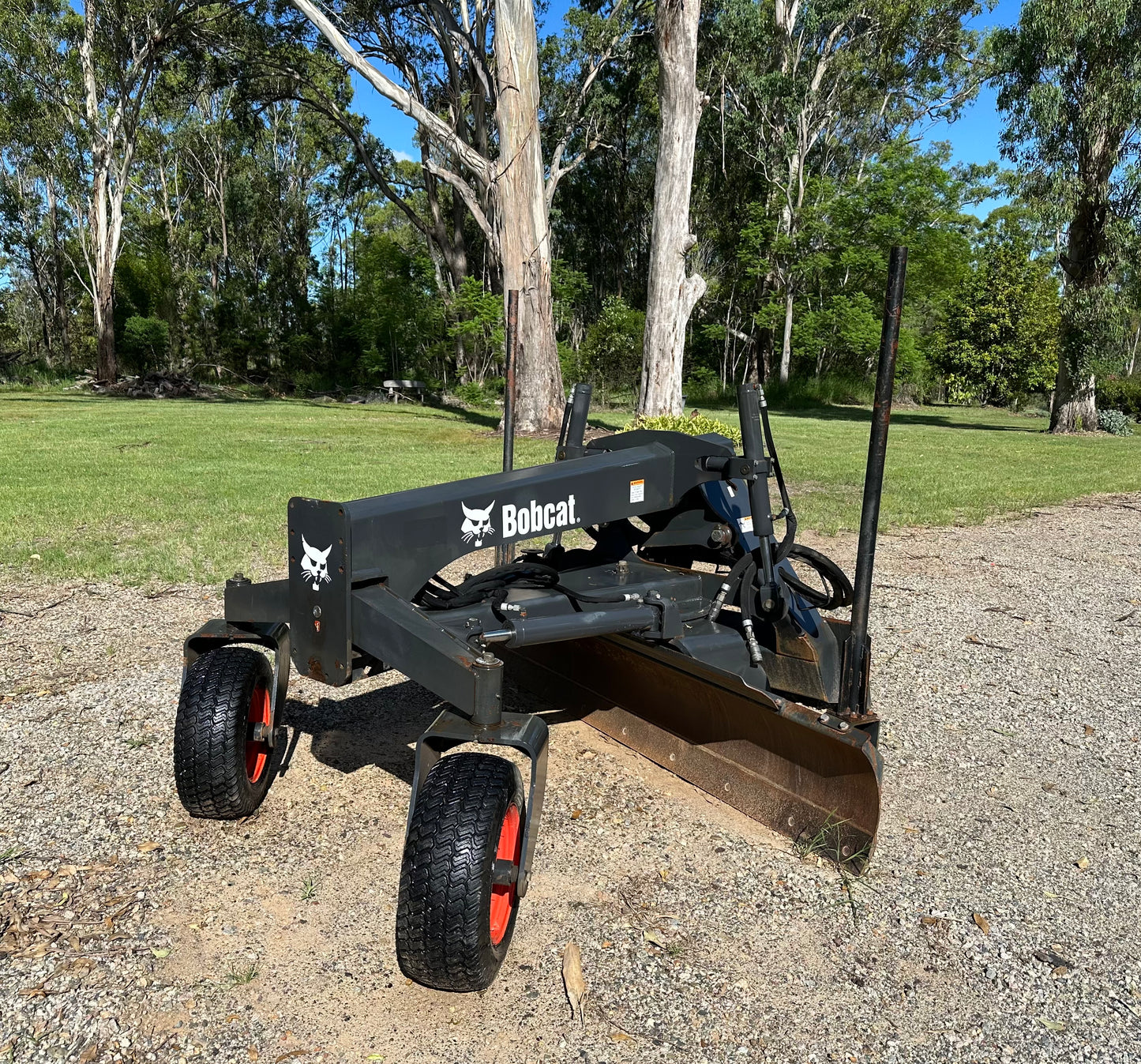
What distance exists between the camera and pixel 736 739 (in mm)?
3387

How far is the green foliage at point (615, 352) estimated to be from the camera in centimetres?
3200

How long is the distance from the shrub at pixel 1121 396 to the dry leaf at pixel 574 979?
33.5m

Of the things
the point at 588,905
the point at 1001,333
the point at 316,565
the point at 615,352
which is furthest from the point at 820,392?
the point at 316,565

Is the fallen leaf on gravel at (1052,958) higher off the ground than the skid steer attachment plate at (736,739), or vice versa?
the skid steer attachment plate at (736,739)

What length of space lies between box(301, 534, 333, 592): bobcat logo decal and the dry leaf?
1.23 meters

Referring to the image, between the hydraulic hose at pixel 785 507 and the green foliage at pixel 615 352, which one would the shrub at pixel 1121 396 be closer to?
the green foliage at pixel 615 352

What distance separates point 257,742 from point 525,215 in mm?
15123

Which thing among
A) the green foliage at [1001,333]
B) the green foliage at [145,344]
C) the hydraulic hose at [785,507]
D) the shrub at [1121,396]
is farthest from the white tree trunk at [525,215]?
the green foliage at [145,344]

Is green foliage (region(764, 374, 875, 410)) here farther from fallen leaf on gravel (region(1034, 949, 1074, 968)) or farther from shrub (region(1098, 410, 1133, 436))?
fallen leaf on gravel (region(1034, 949, 1074, 968))

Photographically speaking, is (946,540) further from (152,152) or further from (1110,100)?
(152,152)

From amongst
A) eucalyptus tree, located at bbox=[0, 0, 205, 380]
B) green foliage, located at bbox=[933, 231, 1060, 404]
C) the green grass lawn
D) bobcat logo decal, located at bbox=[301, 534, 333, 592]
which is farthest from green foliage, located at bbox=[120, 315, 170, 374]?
bobcat logo decal, located at bbox=[301, 534, 333, 592]

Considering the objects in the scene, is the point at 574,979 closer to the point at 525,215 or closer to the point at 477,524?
the point at 477,524

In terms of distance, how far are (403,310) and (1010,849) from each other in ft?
117

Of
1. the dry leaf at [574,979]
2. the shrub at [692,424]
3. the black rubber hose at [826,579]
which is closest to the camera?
the dry leaf at [574,979]
